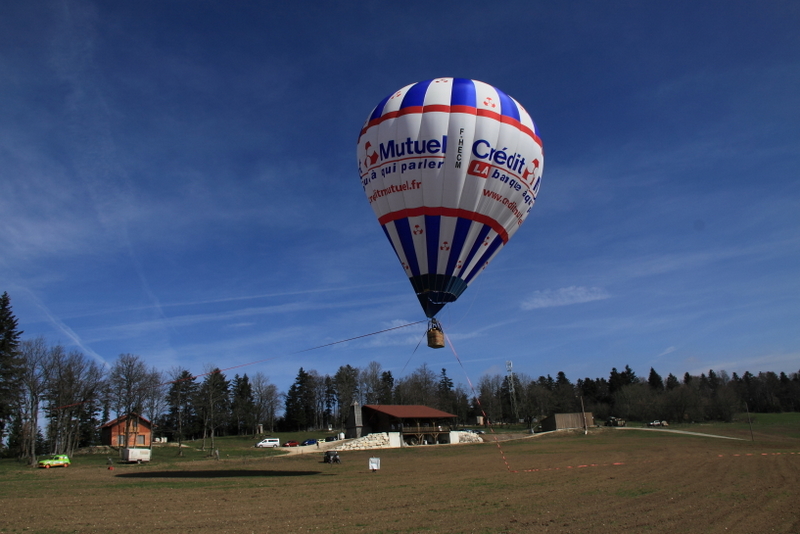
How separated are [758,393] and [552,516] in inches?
5704

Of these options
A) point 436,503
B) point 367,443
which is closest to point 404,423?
point 367,443

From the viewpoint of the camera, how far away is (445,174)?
18203 mm

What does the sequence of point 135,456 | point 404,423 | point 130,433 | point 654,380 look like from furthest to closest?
point 654,380 < point 130,433 < point 404,423 < point 135,456

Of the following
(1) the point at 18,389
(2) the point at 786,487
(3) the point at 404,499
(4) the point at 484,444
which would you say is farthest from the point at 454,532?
(1) the point at 18,389

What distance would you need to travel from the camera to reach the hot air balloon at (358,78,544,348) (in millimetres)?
18250

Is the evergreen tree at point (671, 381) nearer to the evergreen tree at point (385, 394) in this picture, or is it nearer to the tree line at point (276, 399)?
the tree line at point (276, 399)

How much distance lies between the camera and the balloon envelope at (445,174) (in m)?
18.2

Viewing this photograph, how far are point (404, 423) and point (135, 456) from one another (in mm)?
26152

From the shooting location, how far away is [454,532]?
10.9 m

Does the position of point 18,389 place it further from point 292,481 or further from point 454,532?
point 454,532

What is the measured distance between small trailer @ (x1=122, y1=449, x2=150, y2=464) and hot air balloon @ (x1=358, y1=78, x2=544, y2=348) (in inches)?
1207

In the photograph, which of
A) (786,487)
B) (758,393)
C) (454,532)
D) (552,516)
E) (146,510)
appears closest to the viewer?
(454,532)

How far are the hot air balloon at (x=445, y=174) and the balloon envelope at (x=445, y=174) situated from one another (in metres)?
0.04

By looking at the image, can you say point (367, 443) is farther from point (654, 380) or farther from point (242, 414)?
point (654, 380)
